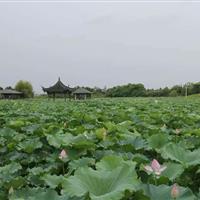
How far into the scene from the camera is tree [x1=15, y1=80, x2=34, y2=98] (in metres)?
55.5

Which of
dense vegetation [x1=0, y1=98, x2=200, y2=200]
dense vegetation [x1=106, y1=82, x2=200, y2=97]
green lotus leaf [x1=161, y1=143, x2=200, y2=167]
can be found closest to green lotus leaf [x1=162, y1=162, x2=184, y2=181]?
dense vegetation [x1=0, y1=98, x2=200, y2=200]

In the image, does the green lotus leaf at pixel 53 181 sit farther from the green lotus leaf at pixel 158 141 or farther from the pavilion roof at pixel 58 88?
the pavilion roof at pixel 58 88

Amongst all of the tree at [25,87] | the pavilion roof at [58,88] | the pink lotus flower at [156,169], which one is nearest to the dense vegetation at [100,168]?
the pink lotus flower at [156,169]

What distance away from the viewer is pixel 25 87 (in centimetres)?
5706

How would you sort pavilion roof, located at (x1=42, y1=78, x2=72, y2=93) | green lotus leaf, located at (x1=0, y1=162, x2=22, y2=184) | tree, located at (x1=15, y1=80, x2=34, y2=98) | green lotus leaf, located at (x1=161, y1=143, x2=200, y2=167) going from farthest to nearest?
tree, located at (x1=15, y1=80, x2=34, y2=98) → pavilion roof, located at (x1=42, y1=78, x2=72, y2=93) → green lotus leaf, located at (x1=0, y1=162, x2=22, y2=184) → green lotus leaf, located at (x1=161, y1=143, x2=200, y2=167)

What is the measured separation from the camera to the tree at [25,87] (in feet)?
182

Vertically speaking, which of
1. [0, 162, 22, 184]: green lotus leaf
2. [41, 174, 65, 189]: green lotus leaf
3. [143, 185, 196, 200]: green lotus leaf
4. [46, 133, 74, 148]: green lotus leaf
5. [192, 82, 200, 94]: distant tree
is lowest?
[0, 162, 22, 184]: green lotus leaf

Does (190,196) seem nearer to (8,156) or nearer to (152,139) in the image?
(152,139)

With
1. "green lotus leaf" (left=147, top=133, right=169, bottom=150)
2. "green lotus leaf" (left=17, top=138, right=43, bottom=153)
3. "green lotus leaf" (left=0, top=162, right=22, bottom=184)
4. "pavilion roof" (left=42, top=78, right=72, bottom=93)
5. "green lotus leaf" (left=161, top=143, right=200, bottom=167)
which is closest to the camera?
"green lotus leaf" (left=161, top=143, right=200, bottom=167)

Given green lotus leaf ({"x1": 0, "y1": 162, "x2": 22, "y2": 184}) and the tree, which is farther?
the tree

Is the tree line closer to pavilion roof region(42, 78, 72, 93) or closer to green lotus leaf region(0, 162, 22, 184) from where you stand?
pavilion roof region(42, 78, 72, 93)

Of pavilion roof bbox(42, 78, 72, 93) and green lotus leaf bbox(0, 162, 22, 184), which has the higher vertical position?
pavilion roof bbox(42, 78, 72, 93)

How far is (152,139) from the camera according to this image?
2.26 m

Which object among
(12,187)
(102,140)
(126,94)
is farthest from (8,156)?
(126,94)
